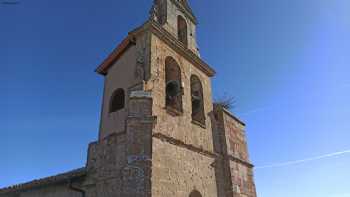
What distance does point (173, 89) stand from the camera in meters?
9.30

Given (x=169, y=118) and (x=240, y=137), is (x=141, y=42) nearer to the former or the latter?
(x=169, y=118)

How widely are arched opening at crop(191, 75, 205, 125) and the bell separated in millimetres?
A: 840

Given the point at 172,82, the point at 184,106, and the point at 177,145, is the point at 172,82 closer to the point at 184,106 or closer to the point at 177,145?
the point at 184,106

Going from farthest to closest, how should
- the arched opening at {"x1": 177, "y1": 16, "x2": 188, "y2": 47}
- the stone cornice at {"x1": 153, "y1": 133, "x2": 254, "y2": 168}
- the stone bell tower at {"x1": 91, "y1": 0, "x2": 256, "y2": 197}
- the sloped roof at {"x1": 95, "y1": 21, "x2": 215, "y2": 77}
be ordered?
1. the arched opening at {"x1": 177, "y1": 16, "x2": 188, "y2": 47}
2. the sloped roof at {"x1": 95, "y1": 21, "x2": 215, "y2": 77}
3. the stone cornice at {"x1": 153, "y1": 133, "x2": 254, "y2": 168}
4. the stone bell tower at {"x1": 91, "y1": 0, "x2": 256, "y2": 197}

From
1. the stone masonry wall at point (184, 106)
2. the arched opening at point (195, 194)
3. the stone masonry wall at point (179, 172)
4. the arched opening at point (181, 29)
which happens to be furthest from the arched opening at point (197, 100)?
the arched opening at point (195, 194)

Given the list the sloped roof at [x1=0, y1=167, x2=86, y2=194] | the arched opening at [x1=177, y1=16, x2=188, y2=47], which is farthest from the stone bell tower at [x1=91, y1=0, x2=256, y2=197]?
the sloped roof at [x1=0, y1=167, x2=86, y2=194]

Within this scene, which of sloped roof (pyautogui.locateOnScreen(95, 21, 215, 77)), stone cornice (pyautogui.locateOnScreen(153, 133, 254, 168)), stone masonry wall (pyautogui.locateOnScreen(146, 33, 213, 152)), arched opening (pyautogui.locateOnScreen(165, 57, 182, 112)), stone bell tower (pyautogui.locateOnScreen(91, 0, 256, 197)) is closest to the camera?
stone bell tower (pyautogui.locateOnScreen(91, 0, 256, 197))

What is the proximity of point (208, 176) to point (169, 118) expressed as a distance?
2.25m

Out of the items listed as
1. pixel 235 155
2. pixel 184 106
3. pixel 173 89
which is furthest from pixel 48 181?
pixel 235 155

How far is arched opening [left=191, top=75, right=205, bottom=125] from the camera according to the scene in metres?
9.38

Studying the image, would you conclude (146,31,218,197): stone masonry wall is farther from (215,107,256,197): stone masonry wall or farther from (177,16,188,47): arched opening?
(177,16,188,47): arched opening

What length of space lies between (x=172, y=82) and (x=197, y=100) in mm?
1255

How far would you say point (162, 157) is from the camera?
682 centimetres

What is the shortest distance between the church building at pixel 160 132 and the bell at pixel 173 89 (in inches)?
1.4
